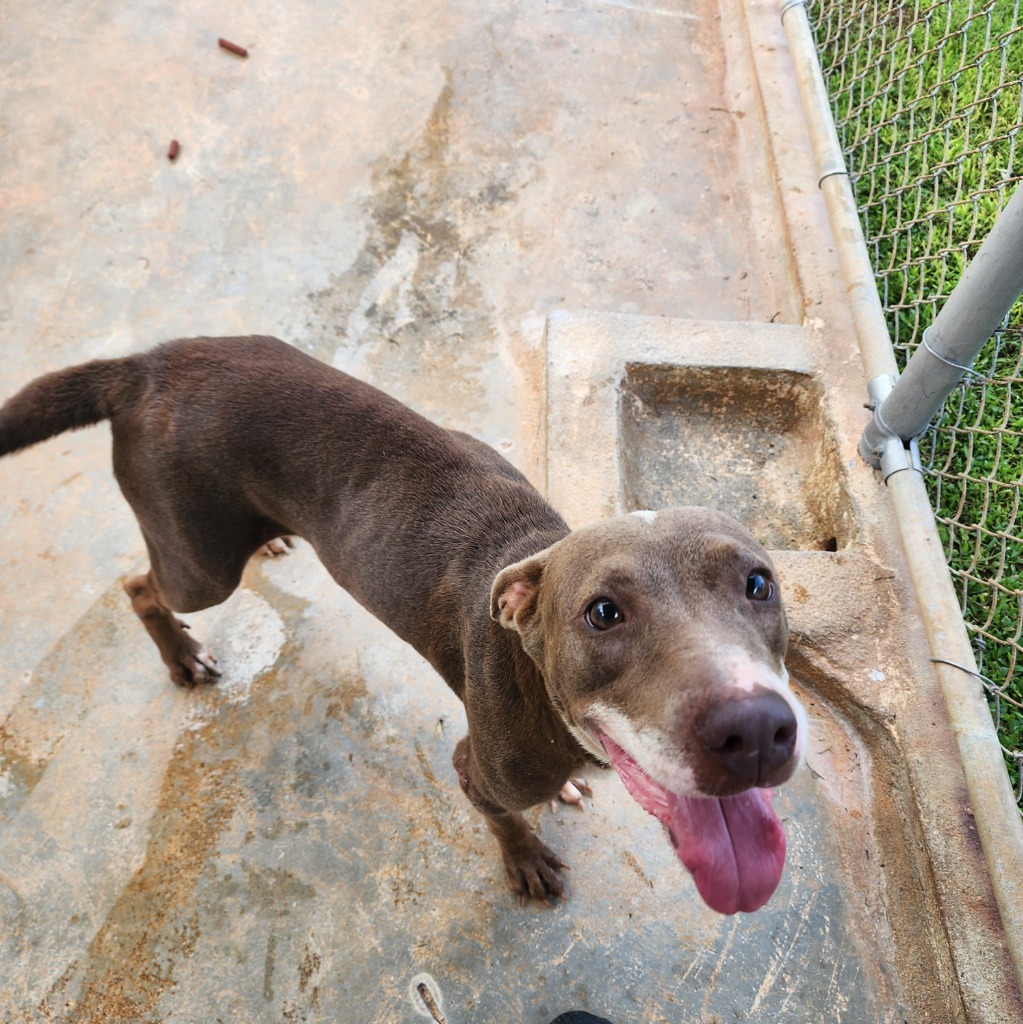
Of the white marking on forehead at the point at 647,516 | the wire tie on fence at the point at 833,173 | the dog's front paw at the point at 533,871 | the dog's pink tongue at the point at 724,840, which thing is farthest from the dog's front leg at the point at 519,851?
the wire tie on fence at the point at 833,173

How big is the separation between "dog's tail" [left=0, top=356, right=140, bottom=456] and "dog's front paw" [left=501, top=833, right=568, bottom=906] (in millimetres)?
2206

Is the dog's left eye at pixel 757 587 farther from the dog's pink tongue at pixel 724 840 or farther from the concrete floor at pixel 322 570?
the concrete floor at pixel 322 570

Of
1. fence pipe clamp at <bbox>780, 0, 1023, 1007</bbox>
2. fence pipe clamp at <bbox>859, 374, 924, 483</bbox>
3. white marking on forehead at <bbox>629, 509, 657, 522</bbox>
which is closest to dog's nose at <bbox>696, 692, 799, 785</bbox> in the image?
white marking on forehead at <bbox>629, 509, 657, 522</bbox>

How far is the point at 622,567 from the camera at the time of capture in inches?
79.3

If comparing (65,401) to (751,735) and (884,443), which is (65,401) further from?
(884,443)

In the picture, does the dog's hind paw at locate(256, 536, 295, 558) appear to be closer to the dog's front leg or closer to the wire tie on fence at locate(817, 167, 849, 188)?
the dog's front leg

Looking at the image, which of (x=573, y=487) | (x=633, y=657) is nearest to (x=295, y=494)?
(x=573, y=487)

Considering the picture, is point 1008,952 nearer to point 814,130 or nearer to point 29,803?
point 29,803

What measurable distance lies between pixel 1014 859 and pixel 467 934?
1893 mm

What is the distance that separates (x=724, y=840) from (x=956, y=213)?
4.03m

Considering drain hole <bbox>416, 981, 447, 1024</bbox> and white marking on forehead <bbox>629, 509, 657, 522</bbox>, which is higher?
white marking on forehead <bbox>629, 509, 657, 522</bbox>

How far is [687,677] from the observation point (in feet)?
5.68

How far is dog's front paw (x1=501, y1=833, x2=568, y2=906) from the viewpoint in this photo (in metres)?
2.92

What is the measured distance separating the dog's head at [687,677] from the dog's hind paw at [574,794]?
1.03 m
